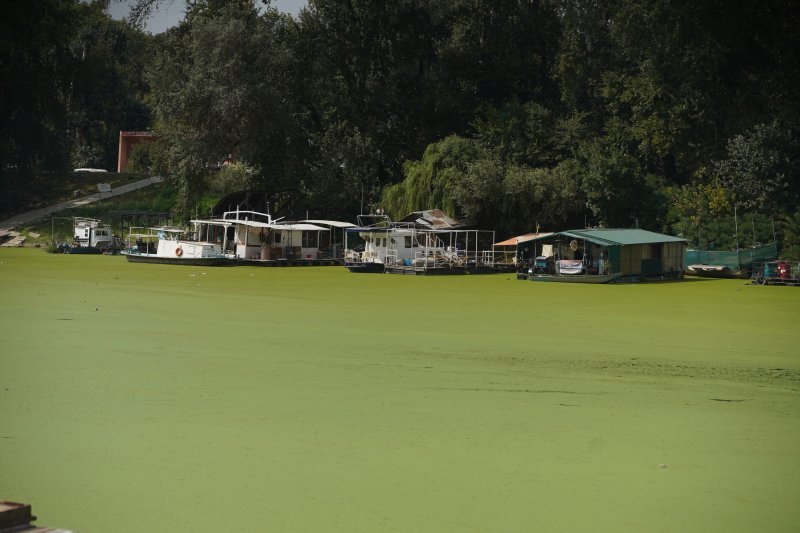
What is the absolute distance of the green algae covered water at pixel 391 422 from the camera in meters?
7.24

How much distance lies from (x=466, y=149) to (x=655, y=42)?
9557 millimetres

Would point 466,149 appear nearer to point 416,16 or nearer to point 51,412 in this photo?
point 416,16

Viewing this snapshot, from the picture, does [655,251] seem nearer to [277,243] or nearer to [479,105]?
[277,243]

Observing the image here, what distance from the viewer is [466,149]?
4766cm

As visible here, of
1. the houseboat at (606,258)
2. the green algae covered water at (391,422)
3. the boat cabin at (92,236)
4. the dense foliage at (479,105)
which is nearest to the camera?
the green algae covered water at (391,422)

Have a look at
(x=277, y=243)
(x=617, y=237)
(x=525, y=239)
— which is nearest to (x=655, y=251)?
(x=617, y=237)

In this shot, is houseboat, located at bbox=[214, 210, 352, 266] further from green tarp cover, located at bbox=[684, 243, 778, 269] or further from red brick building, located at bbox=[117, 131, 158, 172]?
red brick building, located at bbox=[117, 131, 158, 172]

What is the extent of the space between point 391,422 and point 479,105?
145ft

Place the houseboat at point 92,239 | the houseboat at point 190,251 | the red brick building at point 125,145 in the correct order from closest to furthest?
the houseboat at point 190,251 < the houseboat at point 92,239 < the red brick building at point 125,145

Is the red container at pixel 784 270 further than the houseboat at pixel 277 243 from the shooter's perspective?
No

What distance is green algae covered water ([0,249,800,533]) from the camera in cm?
724

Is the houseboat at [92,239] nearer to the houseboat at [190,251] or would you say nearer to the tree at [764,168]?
the houseboat at [190,251]

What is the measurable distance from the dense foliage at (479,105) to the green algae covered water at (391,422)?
82.6 ft

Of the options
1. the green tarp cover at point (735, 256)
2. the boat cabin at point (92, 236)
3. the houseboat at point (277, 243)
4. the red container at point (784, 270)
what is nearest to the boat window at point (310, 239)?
the houseboat at point (277, 243)
